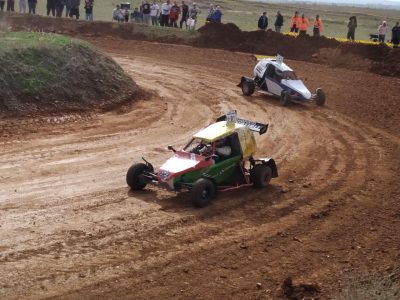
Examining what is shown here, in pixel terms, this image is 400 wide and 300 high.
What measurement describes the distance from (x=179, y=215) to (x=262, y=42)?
26.9 m

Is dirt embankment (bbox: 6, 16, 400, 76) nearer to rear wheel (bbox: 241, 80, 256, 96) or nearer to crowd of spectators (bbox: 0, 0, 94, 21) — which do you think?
crowd of spectators (bbox: 0, 0, 94, 21)

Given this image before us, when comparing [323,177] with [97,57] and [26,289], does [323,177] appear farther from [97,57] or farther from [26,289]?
[97,57]

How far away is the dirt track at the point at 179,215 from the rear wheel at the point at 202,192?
0.88 ft

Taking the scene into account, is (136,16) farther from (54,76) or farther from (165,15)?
(54,76)

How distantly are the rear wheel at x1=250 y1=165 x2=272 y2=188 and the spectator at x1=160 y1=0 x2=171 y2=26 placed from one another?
90.4 feet

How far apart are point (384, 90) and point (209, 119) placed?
34.1 feet

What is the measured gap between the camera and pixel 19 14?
40.2 meters

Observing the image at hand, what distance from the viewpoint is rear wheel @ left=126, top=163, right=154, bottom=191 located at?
1316 cm

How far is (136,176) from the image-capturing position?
Result: 13211 millimetres

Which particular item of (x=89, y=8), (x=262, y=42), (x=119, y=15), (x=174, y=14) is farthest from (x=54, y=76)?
(x=119, y=15)

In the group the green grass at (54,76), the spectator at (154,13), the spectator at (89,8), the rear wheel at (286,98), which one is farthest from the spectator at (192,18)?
the rear wheel at (286,98)

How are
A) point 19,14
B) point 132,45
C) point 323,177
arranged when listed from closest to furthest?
point 323,177, point 132,45, point 19,14

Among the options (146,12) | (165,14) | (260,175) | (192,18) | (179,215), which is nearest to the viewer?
(179,215)

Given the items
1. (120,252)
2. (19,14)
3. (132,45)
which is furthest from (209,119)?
(19,14)
